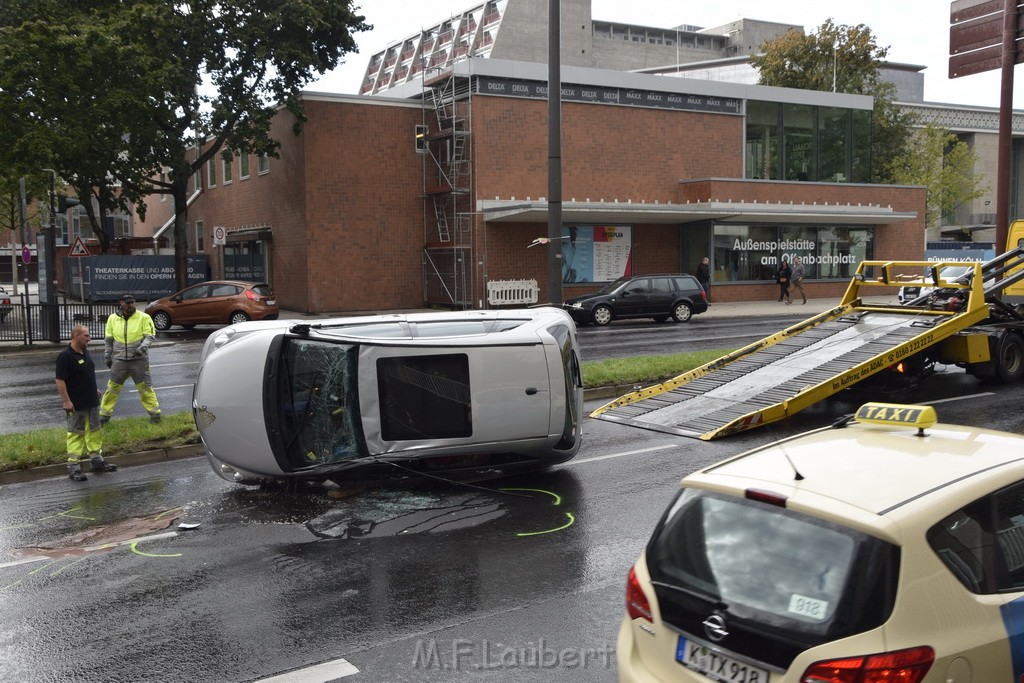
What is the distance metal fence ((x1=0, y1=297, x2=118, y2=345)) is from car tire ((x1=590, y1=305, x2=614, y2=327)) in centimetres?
1378

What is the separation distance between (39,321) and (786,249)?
2799cm

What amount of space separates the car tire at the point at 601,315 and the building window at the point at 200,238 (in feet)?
A: 85.1

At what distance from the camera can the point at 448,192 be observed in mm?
32750

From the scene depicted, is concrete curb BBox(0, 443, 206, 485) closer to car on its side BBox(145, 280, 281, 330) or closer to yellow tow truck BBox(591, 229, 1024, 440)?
yellow tow truck BBox(591, 229, 1024, 440)

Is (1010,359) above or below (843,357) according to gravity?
below

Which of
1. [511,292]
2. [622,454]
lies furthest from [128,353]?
[511,292]

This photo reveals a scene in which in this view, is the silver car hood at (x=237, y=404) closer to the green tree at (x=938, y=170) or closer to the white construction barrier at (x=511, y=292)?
the white construction barrier at (x=511, y=292)

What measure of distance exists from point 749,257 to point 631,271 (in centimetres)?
514

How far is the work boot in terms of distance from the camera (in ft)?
33.1

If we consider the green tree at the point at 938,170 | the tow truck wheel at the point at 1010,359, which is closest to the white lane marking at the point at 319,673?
the tow truck wheel at the point at 1010,359

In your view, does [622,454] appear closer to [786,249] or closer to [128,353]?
[128,353]

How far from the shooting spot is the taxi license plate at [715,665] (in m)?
A: 3.28

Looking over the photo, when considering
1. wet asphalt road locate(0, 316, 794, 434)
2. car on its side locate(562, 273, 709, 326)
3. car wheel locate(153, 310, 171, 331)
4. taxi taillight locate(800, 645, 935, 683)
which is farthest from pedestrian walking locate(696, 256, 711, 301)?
taxi taillight locate(800, 645, 935, 683)

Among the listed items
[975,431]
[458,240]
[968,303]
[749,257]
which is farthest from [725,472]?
[749,257]
